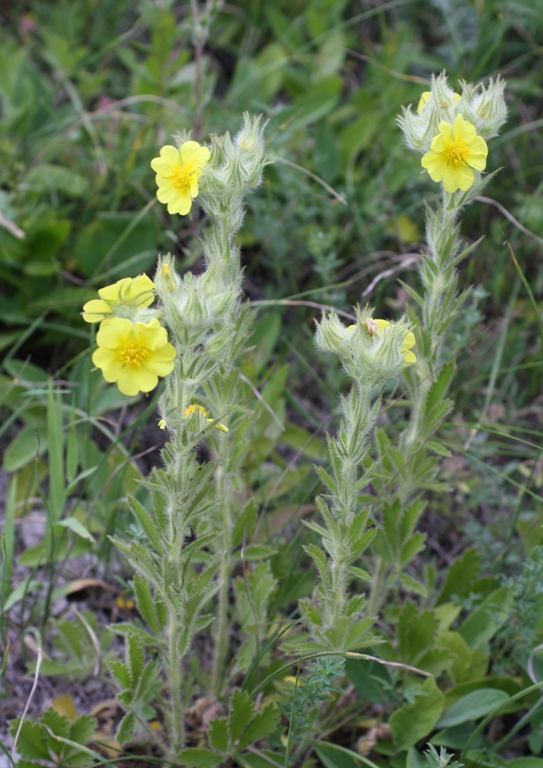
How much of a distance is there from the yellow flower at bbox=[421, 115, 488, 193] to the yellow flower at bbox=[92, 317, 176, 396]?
77cm

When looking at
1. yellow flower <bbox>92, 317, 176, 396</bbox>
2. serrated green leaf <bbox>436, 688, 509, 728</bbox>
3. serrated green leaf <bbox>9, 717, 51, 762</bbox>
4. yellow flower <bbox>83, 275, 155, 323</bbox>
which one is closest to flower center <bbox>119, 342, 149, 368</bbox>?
yellow flower <bbox>92, 317, 176, 396</bbox>

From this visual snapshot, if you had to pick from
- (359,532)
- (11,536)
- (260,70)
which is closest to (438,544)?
(359,532)

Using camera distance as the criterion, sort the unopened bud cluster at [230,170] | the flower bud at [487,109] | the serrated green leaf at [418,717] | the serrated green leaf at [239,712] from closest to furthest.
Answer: the unopened bud cluster at [230,170]
the flower bud at [487,109]
the serrated green leaf at [239,712]
the serrated green leaf at [418,717]

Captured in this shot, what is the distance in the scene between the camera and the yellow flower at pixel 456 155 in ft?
5.64

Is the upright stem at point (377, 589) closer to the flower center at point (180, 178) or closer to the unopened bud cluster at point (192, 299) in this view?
the unopened bud cluster at point (192, 299)

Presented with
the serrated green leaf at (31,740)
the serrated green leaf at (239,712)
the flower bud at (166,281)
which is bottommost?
the serrated green leaf at (31,740)

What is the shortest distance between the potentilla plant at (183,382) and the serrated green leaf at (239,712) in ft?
0.22

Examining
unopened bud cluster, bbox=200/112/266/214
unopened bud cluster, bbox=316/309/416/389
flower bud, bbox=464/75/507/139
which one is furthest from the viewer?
flower bud, bbox=464/75/507/139

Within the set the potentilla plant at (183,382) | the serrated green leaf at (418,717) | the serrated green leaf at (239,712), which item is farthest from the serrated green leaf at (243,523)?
the serrated green leaf at (418,717)

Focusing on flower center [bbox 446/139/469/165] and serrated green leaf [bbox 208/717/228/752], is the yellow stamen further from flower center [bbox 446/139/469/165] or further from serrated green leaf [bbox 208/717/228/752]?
serrated green leaf [bbox 208/717/228/752]

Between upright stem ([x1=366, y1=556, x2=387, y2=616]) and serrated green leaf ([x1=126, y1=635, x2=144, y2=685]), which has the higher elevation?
upright stem ([x1=366, y1=556, x2=387, y2=616])

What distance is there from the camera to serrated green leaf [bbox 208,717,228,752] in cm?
191

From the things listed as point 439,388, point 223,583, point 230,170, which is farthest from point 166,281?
point 223,583

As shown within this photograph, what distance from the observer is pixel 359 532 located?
171cm
